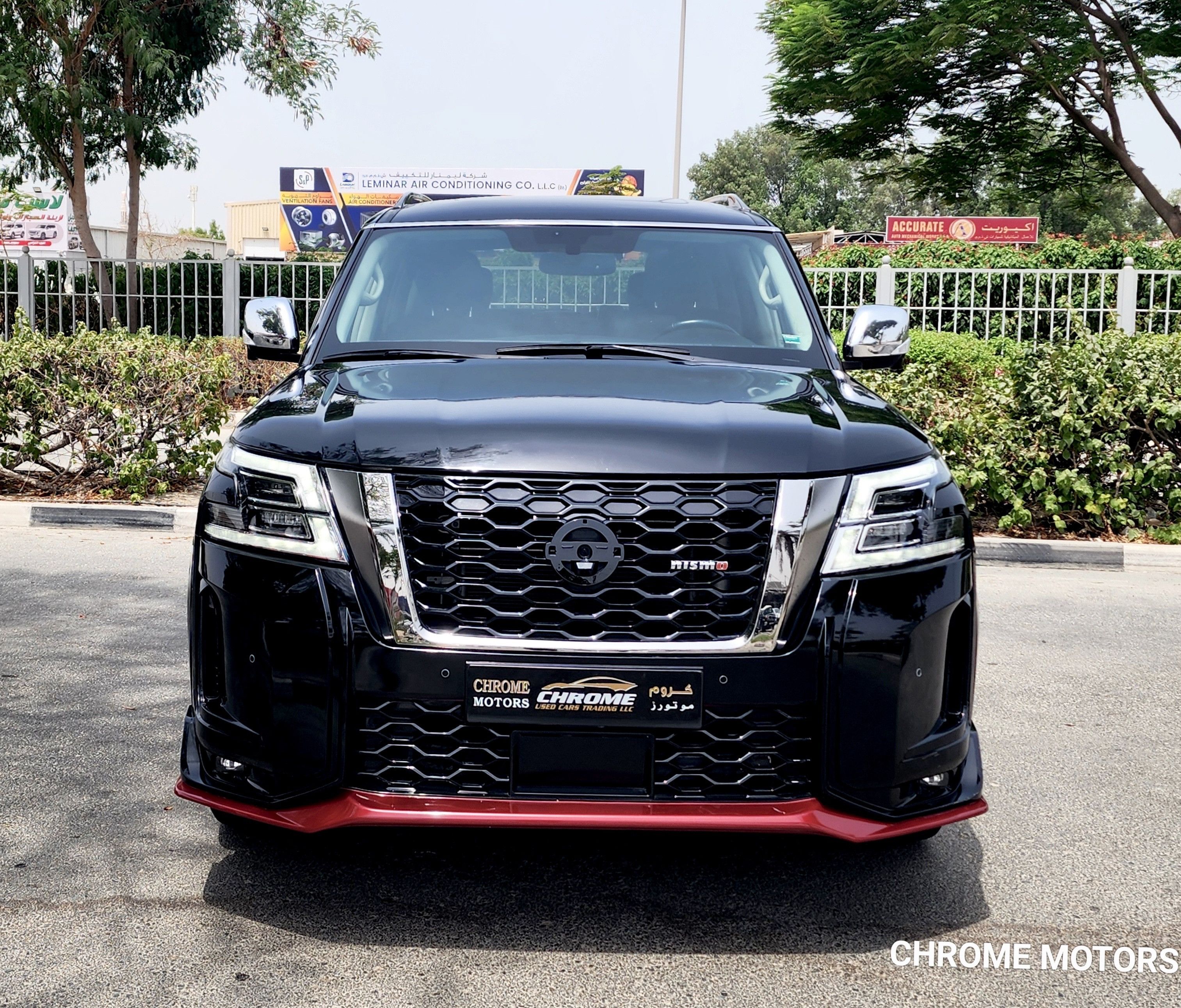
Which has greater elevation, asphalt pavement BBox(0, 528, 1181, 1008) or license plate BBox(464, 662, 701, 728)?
license plate BBox(464, 662, 701, 728)

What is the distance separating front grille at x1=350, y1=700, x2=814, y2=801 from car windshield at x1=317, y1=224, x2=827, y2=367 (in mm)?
1491

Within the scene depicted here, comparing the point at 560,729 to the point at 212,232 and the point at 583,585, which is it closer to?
the point at 583,585

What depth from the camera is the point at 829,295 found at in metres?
17.0

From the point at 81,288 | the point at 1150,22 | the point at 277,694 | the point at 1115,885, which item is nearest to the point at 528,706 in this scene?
the point at 277,694

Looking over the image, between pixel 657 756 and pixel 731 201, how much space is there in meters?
3.18

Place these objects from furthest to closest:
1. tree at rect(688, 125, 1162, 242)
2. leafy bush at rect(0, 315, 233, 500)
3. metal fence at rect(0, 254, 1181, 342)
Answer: tree at rect(688, 125, 1162, 242), metal fence at rect(0, 254, 1181, 342), leafy bush at rect(0, 315, 233, 500)

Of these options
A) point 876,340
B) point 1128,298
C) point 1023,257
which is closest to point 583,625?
point 876,340

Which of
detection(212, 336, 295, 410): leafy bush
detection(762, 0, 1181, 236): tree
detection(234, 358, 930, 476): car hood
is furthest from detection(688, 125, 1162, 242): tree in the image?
detection(234, 358, 930, 476): car hood

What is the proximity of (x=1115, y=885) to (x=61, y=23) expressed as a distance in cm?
2206

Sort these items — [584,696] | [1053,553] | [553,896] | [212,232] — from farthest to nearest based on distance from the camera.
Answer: [212,232]
[1053,553]
[553,896]
[584,696]

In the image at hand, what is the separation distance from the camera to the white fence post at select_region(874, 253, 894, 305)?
1622 cm

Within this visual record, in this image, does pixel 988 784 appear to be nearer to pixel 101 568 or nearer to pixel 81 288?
pixel 101 568

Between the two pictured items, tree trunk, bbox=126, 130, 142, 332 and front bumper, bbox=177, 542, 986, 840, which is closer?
front bumper, bbox=177, 542, 986, 840

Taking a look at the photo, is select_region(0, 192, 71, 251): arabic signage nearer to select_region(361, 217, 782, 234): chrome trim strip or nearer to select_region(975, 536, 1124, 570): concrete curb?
select_region(975, 536, 1124, 570): concrete curb
